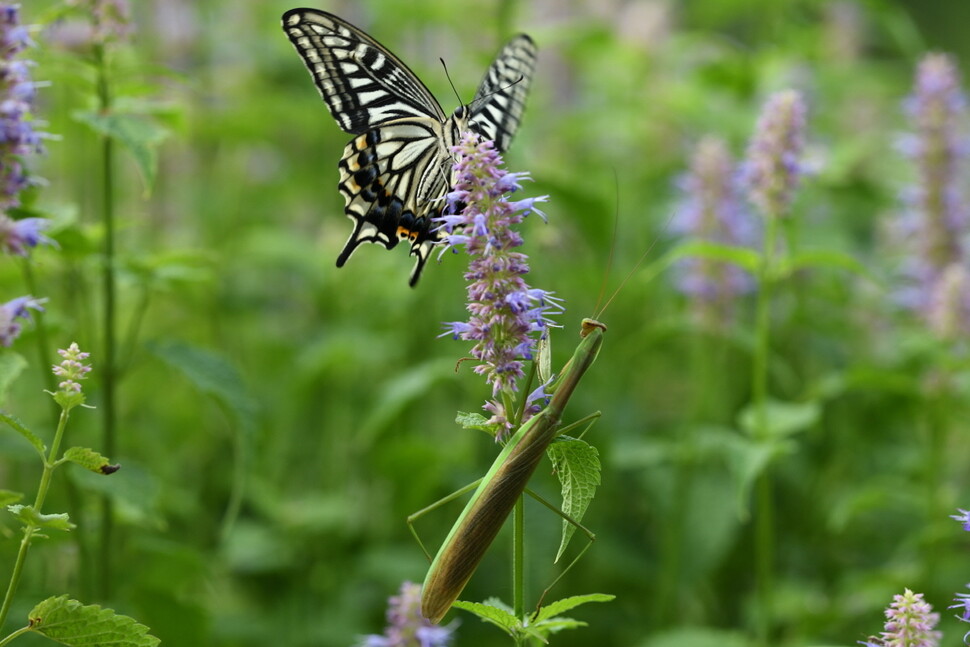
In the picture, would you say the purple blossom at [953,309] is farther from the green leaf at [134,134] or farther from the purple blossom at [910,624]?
the green leaf at [134,134]

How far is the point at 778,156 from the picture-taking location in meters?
3.13

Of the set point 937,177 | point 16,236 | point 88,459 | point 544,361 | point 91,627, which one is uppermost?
point 937,177

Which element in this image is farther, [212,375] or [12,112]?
[212,375]

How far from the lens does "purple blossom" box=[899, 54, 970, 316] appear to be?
3902mm

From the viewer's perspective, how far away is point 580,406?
156 inches

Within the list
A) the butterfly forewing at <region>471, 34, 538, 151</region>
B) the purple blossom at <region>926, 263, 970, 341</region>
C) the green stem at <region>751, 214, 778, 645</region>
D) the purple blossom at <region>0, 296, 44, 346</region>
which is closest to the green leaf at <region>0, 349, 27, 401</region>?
the purple blossom at <region>0, 296, 44, 346</region>

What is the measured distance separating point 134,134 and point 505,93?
0.98m

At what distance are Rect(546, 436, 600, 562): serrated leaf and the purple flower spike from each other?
141 millimetres

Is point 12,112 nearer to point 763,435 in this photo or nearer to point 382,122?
point 382,122

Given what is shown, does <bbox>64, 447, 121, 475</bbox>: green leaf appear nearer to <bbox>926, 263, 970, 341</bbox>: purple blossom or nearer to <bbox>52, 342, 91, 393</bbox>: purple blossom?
<bbox>52, 342, 91, 393</bbox>: purple blossom

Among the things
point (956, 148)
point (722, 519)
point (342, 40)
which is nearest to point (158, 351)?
point (342, 40)

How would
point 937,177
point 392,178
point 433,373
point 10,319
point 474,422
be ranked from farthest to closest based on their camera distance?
point 937,177 < point 433,373 < point 392,178 < point 10,319 < point 474,422

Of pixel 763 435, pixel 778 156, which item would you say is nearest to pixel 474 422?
pixel 763 435

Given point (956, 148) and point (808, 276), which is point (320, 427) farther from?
point (956, 148)
